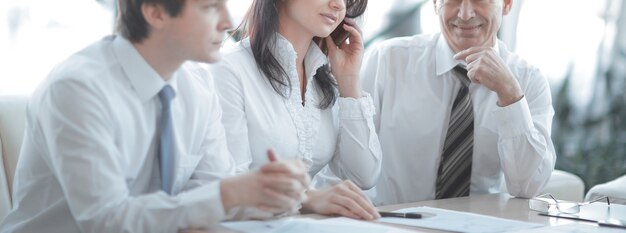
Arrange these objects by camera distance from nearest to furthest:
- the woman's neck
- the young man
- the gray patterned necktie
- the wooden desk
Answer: the young man < the wooden desk < the woman's neck < the gray patterned necktie

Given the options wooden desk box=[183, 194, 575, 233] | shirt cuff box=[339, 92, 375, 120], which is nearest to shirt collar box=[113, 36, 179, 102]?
wooden desk box=[183, 194, 575, 233]

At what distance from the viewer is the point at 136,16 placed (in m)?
1.62

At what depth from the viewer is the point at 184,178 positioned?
1776 millimetres

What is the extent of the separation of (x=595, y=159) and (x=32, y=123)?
9.87 feet

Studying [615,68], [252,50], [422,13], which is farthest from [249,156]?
[615,68]

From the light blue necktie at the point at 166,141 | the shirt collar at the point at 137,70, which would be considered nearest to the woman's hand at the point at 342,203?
the light blue necktie at the point at 166,141

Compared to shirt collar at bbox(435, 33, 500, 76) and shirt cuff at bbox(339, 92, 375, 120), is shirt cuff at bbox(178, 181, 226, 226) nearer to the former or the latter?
shirt cuff at bbox(339, 92, 375, 120)

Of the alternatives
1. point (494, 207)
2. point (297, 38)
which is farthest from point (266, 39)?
point (494, 207)

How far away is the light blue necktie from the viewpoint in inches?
65.0

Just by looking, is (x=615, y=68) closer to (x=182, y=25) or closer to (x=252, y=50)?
(x=252, y=50)

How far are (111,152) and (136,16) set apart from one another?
0.27 meters

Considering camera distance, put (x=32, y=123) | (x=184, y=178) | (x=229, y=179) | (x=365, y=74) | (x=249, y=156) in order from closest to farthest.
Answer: (x=229, y=179)
(x=32, y=123)
(x=184, y=178)
(x=249, y=156)
(x=365, y=74)

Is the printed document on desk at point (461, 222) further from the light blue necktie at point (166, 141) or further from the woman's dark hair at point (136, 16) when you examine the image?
the woman's dark hair at point (136, 16)

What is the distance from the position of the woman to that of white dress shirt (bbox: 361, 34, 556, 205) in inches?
9.7
